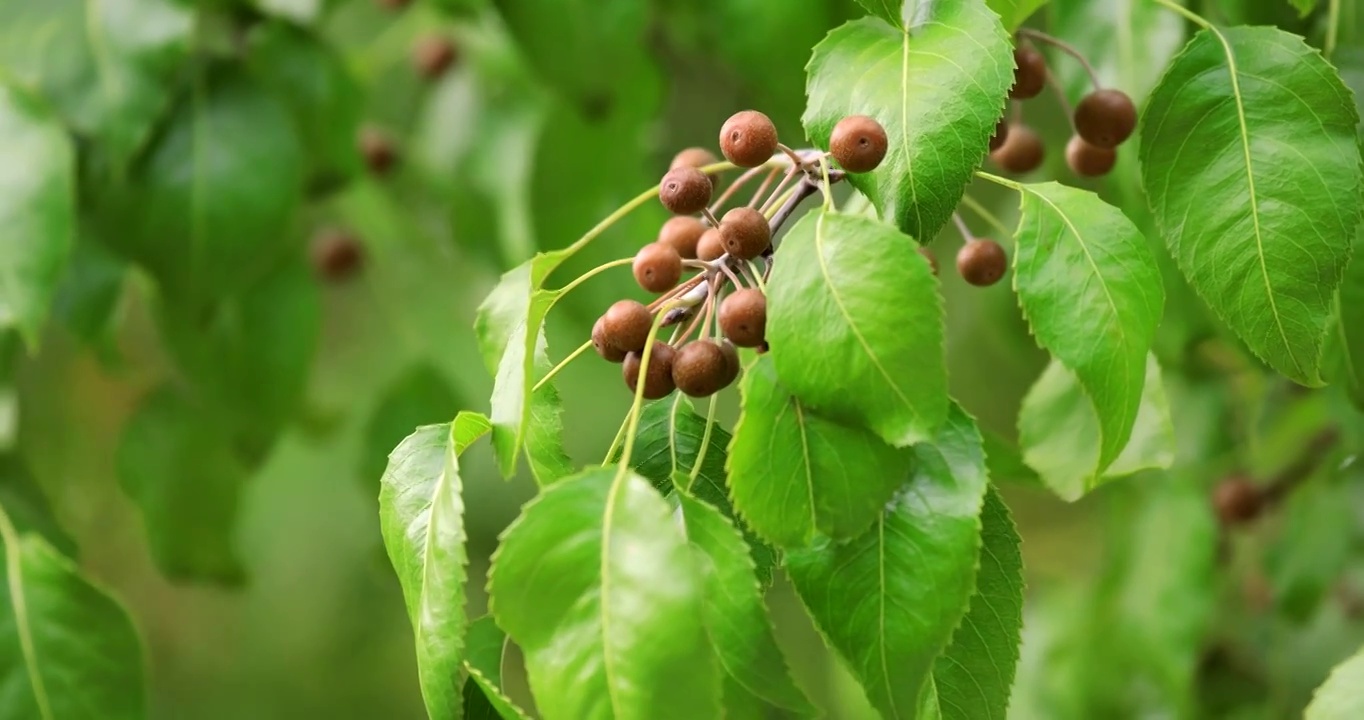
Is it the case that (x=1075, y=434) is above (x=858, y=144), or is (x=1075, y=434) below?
below

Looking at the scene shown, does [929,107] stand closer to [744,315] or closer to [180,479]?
[744,315]

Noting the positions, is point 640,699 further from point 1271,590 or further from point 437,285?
point 437,285

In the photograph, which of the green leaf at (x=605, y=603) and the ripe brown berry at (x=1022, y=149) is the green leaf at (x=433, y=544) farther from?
the ripe brown berry at (x=1022, y=149)

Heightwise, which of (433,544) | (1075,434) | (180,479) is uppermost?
(433,544)

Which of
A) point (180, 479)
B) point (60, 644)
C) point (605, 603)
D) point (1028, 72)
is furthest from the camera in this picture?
point (180, 479)

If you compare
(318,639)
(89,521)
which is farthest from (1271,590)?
(89,521)

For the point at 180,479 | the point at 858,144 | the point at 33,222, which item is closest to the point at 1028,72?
the point at 858,144

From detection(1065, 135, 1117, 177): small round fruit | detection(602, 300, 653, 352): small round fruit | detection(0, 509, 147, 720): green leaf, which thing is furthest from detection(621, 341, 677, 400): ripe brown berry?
detection(0, 509, 147, 720): green leaf
